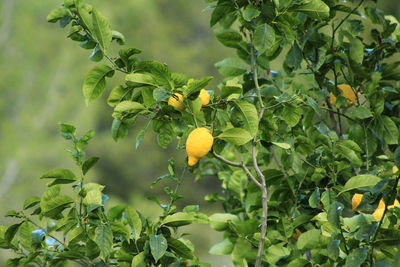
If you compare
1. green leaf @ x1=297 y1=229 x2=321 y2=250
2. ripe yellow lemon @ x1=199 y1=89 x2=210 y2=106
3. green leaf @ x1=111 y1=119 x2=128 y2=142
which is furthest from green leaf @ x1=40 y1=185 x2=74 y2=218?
green leaf @ x1=297 y1=229 x2=321 y2=250

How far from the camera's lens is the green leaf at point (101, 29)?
26.8 inches

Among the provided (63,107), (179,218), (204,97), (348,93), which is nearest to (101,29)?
(204,97)

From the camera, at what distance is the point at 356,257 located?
58 centimetres

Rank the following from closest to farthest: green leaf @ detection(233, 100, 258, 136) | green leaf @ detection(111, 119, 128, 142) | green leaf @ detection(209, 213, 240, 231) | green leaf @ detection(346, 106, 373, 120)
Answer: green leaf @ detection(233, 100, 258, 136) < green leaf @ detection(111, 119, 128, 142) < green leaf @ detection(346, 106, 373, 120) < green leaf @ detection(209, 213, 240, 231)

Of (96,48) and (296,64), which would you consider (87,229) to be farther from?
(296,64)

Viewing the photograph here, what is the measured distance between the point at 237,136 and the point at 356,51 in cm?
37

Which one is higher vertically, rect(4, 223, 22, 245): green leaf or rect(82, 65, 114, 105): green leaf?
rect(82, 65, 114, 105): green leaf

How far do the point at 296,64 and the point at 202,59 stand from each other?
361 inches

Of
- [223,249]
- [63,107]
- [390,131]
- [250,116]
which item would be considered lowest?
[63,107]

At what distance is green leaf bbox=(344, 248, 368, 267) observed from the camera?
578 millimetres

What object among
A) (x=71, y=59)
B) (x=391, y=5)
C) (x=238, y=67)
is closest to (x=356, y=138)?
(x=238, y=67)

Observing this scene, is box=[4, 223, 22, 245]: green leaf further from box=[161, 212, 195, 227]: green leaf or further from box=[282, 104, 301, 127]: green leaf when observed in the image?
box=[282, 104, 301, 127]: green leaf

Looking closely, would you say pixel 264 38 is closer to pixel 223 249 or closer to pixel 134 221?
pixel 134 221

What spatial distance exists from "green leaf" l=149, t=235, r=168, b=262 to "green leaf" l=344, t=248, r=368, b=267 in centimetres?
22
